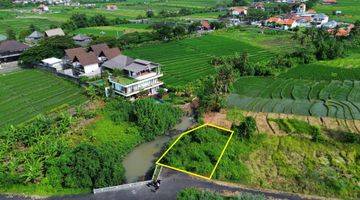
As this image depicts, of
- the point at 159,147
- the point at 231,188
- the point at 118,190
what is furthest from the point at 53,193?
the point at 231,188

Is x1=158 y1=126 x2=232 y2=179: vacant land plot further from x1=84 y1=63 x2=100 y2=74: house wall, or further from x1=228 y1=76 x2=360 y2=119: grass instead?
x1=84 y1=63 x2=100 y2=74: house wall

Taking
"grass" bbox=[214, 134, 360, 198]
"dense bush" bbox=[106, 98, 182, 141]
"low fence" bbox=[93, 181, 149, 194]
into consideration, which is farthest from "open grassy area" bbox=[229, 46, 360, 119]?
"low fence" bbox=[93, 181, 149, 194]

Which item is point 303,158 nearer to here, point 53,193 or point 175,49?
point 53,193

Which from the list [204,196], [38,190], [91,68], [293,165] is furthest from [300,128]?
[91,68]

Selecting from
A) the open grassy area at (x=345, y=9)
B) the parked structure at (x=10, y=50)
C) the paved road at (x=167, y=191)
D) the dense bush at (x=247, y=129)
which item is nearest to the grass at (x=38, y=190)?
the paved road at (x=167, y=191)

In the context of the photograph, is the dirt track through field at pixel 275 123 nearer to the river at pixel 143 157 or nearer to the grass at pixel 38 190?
the river at pixel 143 157
